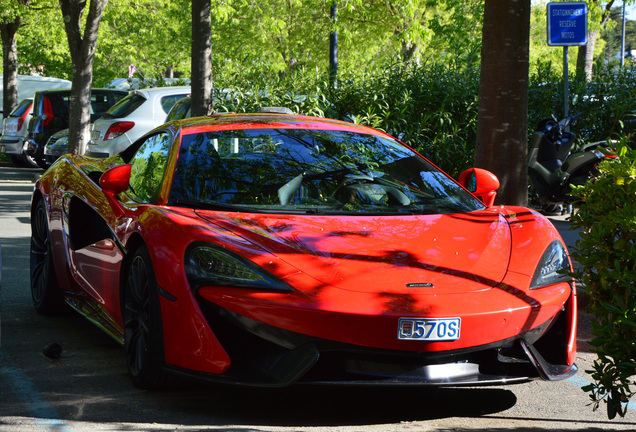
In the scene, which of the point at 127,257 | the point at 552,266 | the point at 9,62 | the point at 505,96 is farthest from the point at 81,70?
the point at 552,266

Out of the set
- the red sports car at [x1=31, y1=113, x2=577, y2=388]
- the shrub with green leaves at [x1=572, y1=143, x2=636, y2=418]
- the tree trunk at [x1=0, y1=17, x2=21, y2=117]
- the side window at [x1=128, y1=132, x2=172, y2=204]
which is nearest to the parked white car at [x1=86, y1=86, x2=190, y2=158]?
the side window at [x1=128, y1=132, x2=172, y2=204]

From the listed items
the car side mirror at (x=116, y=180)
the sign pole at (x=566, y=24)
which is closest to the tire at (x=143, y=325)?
the car side mirror at (x=116, y=180)

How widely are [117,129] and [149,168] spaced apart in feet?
32.3

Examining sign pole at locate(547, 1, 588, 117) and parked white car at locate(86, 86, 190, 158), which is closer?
sign pole at locate(547, 1, 588, 117)

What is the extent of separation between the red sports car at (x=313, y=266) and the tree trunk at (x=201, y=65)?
6.63m

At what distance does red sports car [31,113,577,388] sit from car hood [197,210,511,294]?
1 centimetres

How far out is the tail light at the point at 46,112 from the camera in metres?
19.8

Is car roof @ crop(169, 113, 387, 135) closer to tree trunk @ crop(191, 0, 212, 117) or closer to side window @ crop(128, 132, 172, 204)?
side window @ crop(128, 132, 172, 204)

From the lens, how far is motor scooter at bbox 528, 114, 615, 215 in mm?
11961

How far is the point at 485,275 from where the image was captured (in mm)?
4348

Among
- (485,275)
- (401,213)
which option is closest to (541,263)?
(485,275)

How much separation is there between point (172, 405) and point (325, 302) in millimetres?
992

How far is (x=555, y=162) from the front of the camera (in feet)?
39.9

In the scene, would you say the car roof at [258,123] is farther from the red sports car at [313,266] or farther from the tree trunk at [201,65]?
the tree trunk at [201,65]
